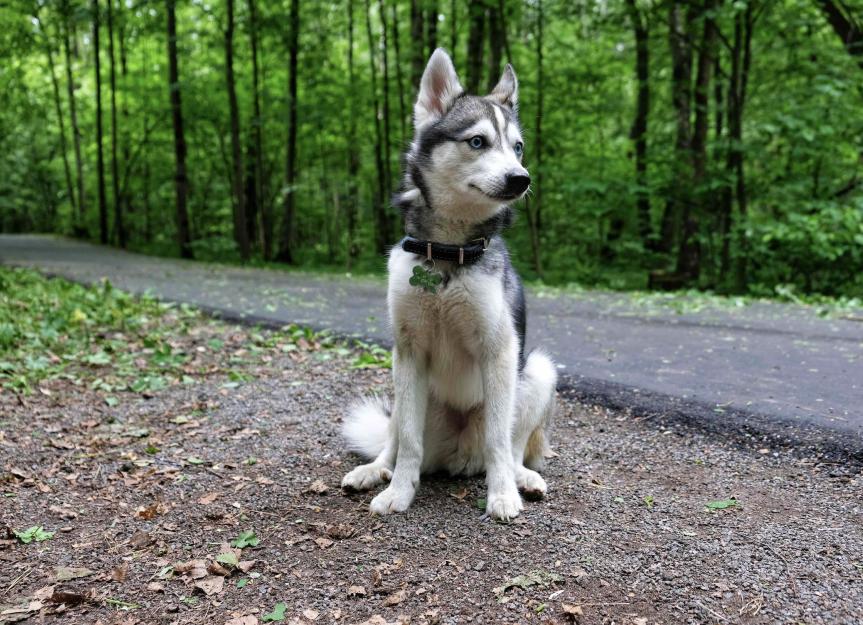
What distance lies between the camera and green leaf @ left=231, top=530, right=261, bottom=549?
9.21 feet

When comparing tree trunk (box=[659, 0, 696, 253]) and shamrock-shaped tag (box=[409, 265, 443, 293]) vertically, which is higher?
tree trunk (box=[659, 0, 696, 253])

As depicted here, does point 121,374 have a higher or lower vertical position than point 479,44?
lower

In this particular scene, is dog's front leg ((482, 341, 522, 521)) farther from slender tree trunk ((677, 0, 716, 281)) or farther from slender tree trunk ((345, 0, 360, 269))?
slender tree trunk ((345, 0, 360, 269))

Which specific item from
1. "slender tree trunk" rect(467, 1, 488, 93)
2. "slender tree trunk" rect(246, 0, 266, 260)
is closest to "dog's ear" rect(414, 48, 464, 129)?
"slender tree trunk" rect(467, 1, 488, 93)

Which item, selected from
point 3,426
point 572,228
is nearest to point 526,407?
point 3,426

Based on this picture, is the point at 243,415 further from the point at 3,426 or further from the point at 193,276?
the point at 193,276

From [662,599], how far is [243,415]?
126 inches

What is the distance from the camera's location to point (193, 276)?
43.6 feet

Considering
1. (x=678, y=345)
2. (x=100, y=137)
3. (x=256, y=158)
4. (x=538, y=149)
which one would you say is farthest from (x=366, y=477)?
(x=100, y=137)

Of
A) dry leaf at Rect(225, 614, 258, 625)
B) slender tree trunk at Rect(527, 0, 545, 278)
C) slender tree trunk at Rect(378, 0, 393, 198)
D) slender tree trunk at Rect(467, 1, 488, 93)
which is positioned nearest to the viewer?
dry leaf at Rect(225, 614, 258, 625)

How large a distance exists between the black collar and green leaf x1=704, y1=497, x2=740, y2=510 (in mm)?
1581

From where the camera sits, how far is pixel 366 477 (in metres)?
3.34

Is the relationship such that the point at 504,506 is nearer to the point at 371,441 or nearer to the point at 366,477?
the point at 366,477

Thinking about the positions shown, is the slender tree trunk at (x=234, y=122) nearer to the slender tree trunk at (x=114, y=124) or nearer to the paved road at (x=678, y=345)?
the slender tree trunk at (x=114, y=124)
